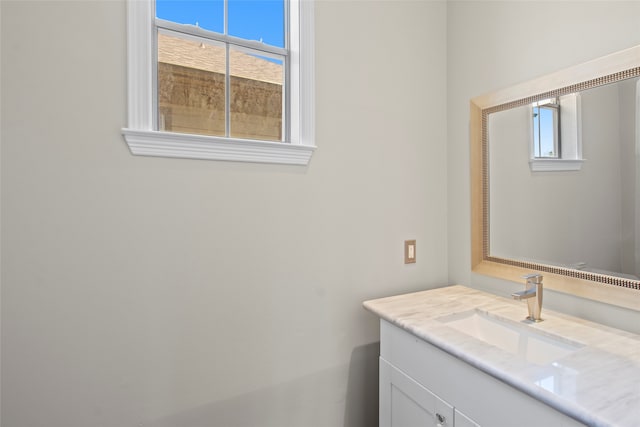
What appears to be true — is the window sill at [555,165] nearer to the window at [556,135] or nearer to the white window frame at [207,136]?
the window at [556,135]

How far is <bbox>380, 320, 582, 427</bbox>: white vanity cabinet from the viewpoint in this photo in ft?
2.60

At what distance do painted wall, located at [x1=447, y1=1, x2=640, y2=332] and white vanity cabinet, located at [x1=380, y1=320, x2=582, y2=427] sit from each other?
0.57 metres

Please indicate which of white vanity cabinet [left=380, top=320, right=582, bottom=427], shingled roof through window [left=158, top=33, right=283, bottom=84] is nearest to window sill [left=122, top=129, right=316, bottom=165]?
shingled roof through window [left=158, top=33, right=283, bottom=84]

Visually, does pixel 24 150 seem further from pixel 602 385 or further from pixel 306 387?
pixel 602 385

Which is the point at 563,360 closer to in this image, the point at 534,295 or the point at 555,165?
the point at 534,295

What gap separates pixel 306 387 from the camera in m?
1.40

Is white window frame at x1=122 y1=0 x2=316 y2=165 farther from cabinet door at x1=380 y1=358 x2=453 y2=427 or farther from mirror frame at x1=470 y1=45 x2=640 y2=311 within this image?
cabinet door at x1=380 y1=358 x2=453 y2=427

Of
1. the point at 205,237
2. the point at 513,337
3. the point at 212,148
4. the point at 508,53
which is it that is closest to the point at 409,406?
the point at 513,337

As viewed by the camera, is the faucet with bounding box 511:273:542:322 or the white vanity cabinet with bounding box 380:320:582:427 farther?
the faucet with bounding box 511:273:542:322

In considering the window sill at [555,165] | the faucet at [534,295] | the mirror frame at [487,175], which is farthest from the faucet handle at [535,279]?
the window sill at [555,165]

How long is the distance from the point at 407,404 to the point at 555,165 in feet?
3.47

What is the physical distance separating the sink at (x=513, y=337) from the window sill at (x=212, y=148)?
33.7 inches

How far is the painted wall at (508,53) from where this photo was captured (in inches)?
42.9

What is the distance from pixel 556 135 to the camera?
1.24 m
